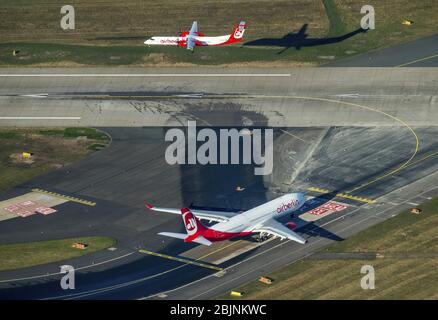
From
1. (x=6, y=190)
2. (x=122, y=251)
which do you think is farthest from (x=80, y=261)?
(x=6, y=190)

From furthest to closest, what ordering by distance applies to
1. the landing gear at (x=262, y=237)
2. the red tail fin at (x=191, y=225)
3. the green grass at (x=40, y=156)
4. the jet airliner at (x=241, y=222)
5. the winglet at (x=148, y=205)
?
1. the green grass at (x=40, y=156)
2. the winglet at (x=148, y=205)
3. the landing gear at (x=262, y=237)
4. the jet airliner at (x=241, y=222)
5. the red tail fin at (x=191, y=225)

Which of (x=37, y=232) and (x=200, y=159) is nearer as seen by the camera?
(x=37, y=232)

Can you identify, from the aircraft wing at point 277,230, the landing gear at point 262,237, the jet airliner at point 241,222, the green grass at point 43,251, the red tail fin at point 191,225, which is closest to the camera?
the red tail fin at point 191,225

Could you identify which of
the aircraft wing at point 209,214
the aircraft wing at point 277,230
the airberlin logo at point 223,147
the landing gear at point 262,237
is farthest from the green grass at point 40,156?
the aircraft wing at point 277,230

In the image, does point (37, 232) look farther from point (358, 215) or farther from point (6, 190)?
point (358, 215)

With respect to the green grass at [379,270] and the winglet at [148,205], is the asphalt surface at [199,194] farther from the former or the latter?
the green grass at [379,270]
